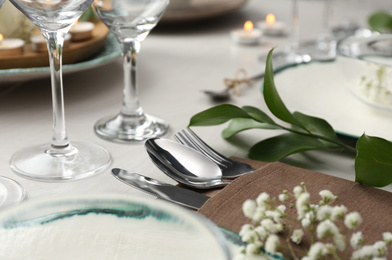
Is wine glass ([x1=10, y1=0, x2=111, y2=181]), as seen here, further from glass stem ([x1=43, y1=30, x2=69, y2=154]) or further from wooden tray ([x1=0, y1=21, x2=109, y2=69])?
wooden tray ([x1=0, y1=21, x2=109, y2=69])

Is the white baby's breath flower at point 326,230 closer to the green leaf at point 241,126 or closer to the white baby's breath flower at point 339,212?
the white baby's breath flower at point 339,212

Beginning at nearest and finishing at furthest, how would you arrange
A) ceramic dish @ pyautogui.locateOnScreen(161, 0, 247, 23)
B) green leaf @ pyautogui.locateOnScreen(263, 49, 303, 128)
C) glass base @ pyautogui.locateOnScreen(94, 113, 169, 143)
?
green leaf @ pyautogui.locateOnScreen(263, 49, 303, 128), glass base @ pyautogui.locateOnScreen(94, 113, 169, 143), ceramic dish @ pyautogui.locateOnScreen(161, 0, 247, 23)

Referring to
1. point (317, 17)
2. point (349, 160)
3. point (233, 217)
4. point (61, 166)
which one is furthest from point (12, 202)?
point (317, 17)

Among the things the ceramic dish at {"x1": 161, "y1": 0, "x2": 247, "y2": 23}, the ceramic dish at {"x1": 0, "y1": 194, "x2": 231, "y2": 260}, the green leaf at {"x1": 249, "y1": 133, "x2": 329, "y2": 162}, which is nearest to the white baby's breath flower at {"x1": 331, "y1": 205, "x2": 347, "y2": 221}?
the ceramic dish at {"x1": 0, "y1": 194, "x2": 231, "y2": 260}

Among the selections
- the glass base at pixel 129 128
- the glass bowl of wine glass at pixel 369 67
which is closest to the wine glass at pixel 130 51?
the glass base at pixel 129 128

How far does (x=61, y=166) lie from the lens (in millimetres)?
563

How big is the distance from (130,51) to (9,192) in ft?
0.78

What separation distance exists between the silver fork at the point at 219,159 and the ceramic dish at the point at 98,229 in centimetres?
22

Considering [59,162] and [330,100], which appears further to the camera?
[330,100]

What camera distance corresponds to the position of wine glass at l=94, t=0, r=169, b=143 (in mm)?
605

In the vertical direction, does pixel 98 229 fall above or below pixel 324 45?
above

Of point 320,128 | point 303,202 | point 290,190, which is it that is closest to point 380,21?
point 320,128

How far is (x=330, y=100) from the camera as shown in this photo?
0.72 metres

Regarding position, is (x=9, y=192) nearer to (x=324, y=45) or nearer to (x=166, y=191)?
(x=166, y=191)
